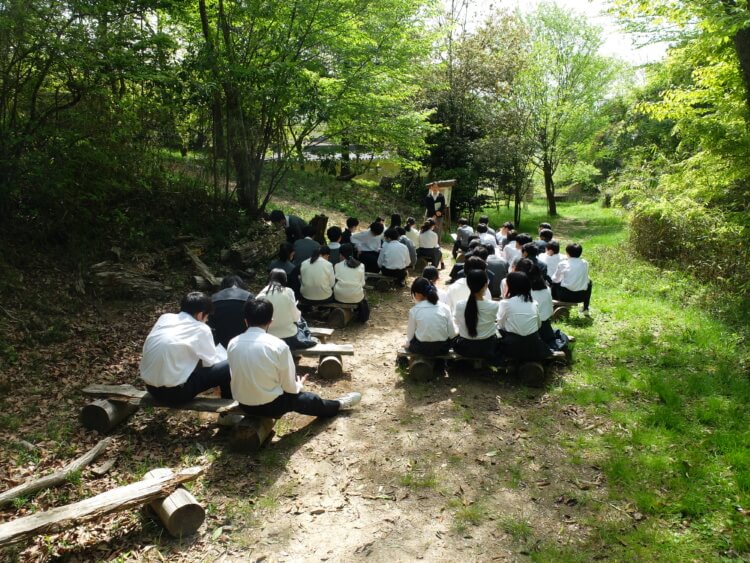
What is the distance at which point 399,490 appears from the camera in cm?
429

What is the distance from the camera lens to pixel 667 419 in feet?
17.1

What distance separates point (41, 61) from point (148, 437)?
16.8 ft

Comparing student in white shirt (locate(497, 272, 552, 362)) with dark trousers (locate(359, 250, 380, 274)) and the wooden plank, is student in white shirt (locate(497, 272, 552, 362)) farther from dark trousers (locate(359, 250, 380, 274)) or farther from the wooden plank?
dark trousers (locate(359, 250, 380, 274))

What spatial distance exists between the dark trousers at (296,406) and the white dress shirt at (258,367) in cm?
8

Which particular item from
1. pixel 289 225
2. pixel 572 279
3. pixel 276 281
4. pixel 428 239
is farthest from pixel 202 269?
pixel 572 279

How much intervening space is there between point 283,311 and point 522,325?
9.89ft

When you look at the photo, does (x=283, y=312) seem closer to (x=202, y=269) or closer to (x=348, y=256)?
(x=348, y=256)

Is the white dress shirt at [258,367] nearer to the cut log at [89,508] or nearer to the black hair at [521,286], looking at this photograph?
the cut log at [89,508]

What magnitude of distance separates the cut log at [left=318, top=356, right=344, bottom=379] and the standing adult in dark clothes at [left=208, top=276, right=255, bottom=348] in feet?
3.94

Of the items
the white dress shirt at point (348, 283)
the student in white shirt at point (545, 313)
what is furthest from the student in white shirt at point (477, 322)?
the white dress shirt at point (348, 283)

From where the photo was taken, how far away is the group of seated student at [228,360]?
14.8ft

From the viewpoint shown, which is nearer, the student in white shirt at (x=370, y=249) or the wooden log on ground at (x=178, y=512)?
the wooden log on ground at (x=178, y=512)

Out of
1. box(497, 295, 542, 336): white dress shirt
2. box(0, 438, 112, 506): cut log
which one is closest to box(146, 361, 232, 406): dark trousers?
box(0, 438, 112, 506): cut log

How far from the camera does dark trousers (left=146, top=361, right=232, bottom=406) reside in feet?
15.3
